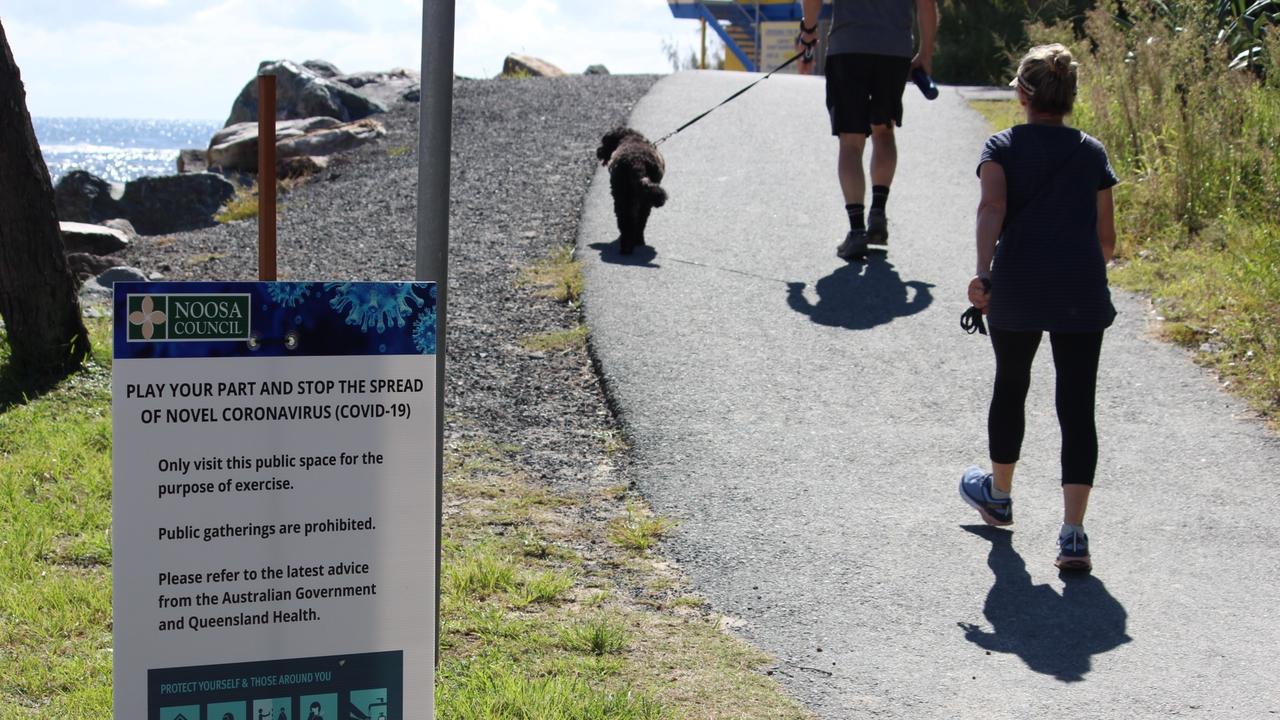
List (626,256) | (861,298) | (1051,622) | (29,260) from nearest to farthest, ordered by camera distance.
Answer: (1051,622)
(29,260)
(861,298)
(626,256)

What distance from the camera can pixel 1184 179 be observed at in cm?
929

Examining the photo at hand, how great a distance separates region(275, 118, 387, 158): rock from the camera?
15.2 m

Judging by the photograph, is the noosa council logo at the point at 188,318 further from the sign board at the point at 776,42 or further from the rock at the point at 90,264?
the sign board at the point at 776,42

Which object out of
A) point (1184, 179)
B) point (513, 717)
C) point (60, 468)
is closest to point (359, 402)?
point (513, 717)

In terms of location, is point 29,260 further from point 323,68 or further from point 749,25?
point 749,25

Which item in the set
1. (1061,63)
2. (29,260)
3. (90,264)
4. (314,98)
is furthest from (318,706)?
(314,98)

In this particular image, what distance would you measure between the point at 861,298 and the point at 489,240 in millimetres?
3250

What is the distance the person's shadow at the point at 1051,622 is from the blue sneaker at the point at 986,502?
296mm

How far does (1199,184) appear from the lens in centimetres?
930

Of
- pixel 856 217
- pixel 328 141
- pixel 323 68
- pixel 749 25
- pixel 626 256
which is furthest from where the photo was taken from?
pixel 749 25

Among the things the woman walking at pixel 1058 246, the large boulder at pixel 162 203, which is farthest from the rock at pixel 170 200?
the woman walking at pixel 1058 246

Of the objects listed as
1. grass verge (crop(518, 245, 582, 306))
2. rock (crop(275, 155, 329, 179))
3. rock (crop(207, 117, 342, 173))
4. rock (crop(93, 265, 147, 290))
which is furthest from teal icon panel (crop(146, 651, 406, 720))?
rock (crop(207, 117, 342, 173))

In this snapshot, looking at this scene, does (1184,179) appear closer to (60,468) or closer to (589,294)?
(589,294)

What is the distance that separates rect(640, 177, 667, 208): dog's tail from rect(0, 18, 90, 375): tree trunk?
3856 millimetres
